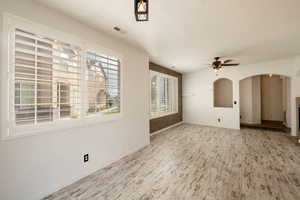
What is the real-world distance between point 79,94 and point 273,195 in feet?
10.8

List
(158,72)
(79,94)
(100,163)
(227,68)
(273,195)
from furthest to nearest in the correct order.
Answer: (227,68)
(158,72)
(100,163)
(79,94)
(273,195)

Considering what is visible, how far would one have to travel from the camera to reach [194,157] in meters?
3.29

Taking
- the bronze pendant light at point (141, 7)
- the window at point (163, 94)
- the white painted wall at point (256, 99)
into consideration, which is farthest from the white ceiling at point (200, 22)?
the white painted wall at point (256, 99)

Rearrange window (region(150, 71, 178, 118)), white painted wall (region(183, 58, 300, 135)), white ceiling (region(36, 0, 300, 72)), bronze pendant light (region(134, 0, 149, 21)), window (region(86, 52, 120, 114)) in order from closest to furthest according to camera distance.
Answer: bronze pendant light (region(134, 0, 149, 21)) → white ceiling (region(36, 0, 300, 72)) → window (region(86, 52, 120, 114)) → white painted wall (region(183, 58, 300, 135)) → window (region(150, 71, 178, 118))

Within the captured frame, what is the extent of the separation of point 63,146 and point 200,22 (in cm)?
307

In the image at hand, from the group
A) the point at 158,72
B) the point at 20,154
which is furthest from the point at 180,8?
the point at 158,72

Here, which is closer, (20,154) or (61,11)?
(20,154)

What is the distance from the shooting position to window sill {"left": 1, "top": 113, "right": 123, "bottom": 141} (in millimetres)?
1701

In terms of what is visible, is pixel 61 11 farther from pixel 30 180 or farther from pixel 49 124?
pixel 30 180

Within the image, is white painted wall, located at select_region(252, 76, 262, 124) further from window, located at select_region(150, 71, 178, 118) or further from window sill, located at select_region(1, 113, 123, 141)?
window sill, located at select_region(1, 113, 123, 141)

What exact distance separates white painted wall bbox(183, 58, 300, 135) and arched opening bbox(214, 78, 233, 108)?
1.00 metres

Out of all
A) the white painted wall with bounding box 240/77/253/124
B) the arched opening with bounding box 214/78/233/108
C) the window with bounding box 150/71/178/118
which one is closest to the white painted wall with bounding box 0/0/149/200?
the window with bounding box 150/71/178/118

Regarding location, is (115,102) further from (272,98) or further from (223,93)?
(272,98)

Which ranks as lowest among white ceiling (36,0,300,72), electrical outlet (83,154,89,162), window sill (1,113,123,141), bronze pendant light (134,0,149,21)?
electrical outlet (83,154,89,162)
